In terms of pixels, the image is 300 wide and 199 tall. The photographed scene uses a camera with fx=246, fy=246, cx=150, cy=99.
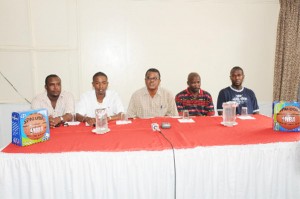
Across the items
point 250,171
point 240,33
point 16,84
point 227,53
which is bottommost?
point 250,171

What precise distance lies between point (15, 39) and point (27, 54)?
297 millimetres

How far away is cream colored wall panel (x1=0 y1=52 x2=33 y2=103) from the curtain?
447 cm

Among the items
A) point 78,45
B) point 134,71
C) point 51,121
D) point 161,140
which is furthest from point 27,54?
point 161,140

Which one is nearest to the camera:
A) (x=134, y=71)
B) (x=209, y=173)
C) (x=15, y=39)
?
(x=209, y=173)

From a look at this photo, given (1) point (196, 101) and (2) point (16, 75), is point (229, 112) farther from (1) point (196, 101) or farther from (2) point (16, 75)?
(2) point (16, 75)

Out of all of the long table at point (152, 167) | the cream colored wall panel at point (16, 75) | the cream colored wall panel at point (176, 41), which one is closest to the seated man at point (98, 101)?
the long table at point (152, 167)

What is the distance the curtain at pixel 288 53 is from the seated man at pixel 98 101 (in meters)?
3.28

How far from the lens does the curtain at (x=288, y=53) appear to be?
14.6 feet

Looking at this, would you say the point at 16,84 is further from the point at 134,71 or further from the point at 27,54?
the point at 134,71

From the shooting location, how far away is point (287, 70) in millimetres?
4602

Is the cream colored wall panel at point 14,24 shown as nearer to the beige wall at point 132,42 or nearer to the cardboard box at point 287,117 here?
the beige wall at point 132,42

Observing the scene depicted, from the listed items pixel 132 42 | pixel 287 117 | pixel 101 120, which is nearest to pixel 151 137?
pixel 101 120

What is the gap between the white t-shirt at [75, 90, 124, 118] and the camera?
9.76 ft

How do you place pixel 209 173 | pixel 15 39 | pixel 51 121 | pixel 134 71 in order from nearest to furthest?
pixel 209 173, pixel 51 121, pixel 15 39, pixel 134 71
